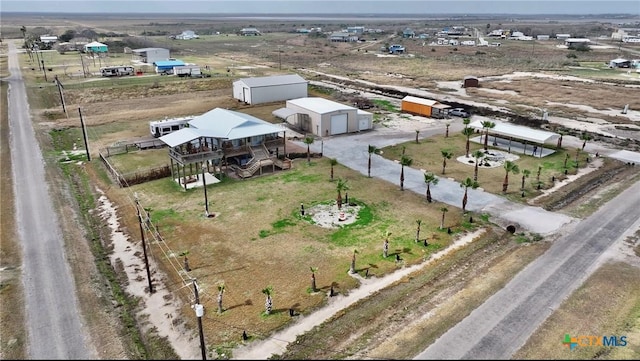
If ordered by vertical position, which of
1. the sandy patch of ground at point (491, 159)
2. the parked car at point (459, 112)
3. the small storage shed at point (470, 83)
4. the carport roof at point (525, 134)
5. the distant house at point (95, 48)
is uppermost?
the distant house at point (95, 48)

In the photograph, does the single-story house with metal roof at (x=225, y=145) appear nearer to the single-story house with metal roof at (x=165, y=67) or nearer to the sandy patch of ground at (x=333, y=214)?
the sandy patch of ground at (x=333, y=214)

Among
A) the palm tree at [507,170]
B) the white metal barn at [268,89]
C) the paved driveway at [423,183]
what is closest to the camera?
the paved driveway at [423,183]

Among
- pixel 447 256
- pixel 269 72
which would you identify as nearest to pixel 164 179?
pixel 447 256

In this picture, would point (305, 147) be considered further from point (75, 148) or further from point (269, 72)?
point (269, 72)

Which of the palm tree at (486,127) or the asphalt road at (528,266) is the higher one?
the palm tree at (486,127)

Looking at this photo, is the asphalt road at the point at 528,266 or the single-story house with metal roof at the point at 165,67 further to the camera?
the single-story house with metal roof at the point at 165,67

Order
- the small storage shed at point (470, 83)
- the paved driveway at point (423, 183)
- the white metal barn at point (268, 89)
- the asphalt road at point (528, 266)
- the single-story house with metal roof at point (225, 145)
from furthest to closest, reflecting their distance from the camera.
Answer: the small storage shed at point (470, 83) < the white metal barn at point (268, 89) < the single-story house with metal roof at point (225, 145) < the paved driveway at point (423, 183) < the asphalt road at point (528, 266)

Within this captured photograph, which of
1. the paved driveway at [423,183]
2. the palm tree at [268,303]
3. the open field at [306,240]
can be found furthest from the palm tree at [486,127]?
the palm tree at [268,303]

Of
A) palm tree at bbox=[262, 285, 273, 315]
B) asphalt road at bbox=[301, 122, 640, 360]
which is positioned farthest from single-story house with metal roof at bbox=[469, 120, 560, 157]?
palm tree at bbox=[262, 285, 273, 315]
